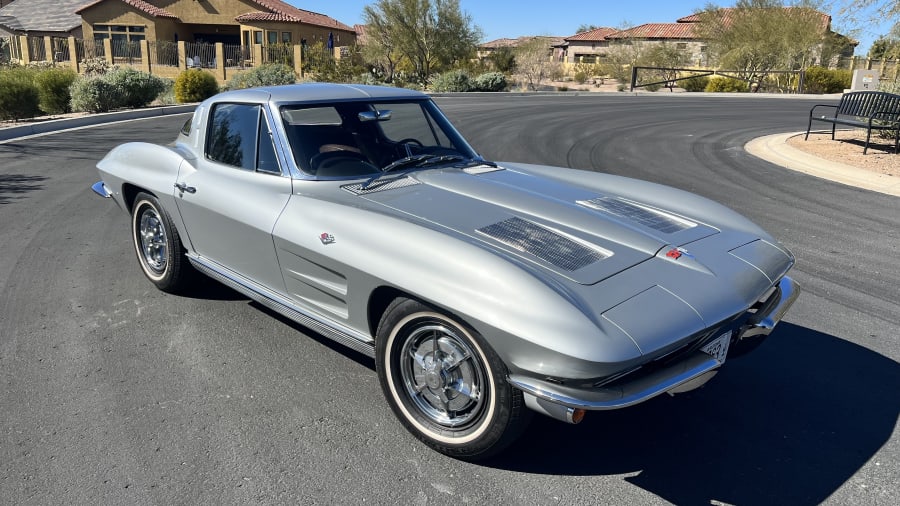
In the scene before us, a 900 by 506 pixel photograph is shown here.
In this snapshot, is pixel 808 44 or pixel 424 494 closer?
pixel 424 494

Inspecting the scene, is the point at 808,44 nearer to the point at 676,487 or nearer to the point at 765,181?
the point at 765,181

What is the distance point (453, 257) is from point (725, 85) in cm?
3326

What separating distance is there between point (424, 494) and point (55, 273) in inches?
162

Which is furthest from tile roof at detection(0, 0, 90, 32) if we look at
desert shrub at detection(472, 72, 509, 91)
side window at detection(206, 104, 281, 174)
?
side window at detection(206, 104, 281, 174)

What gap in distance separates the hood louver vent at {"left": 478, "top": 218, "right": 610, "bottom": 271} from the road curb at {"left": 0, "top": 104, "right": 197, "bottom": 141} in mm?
13426

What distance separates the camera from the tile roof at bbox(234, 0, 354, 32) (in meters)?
45.3

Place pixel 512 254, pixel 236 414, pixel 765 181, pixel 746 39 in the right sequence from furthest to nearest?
pixel 746 39, pixel 765 181, pixel 236 414, pixel 512 254

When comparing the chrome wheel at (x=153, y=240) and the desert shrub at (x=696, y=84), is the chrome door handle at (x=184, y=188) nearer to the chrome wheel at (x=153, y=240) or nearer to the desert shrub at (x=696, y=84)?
the chrome wheel at (x=153, y=240)

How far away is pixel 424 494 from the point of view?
2693 millimetres

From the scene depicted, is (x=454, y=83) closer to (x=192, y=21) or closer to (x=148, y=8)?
(x=192, y=21)

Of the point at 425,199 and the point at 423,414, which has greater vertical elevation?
the point at 425,199

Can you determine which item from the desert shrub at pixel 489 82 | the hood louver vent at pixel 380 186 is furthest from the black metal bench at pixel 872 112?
the desert shrub at pixel 489 82

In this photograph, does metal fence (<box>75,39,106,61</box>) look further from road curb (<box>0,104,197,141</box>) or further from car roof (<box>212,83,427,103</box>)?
car roof (<box>212,83,427,103</box>)

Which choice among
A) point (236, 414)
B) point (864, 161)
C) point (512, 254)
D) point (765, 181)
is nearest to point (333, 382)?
point (236, 414)
